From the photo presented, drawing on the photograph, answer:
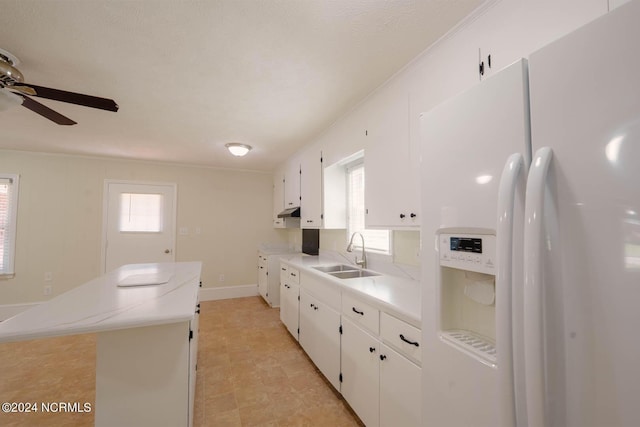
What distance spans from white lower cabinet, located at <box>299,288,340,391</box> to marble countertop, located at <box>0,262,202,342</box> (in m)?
1.01

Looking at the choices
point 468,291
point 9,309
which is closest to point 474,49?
point 468,291

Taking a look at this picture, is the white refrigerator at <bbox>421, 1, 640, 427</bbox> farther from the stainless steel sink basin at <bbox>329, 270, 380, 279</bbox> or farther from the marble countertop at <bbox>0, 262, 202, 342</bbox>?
the stainless steel sink basin at <bbox>329, 270, 380, 279</bbox>

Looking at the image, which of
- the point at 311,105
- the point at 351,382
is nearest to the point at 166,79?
the point at 311,105

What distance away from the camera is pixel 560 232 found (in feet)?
1.98

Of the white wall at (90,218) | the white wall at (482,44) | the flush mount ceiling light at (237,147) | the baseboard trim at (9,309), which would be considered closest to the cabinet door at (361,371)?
the white wall at (482,44)

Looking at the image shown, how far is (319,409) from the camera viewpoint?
1924mm

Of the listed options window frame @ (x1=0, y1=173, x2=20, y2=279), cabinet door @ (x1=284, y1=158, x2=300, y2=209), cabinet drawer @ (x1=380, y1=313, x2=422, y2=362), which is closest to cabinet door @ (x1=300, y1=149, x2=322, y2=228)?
cabinet door @ (x1=284, y1=158, x2=300, y2=209)

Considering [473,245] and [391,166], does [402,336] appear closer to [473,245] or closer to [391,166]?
[473,245]

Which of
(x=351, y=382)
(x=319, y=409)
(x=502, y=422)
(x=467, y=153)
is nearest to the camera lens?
(x=502, y=422)

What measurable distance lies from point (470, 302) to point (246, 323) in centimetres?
330

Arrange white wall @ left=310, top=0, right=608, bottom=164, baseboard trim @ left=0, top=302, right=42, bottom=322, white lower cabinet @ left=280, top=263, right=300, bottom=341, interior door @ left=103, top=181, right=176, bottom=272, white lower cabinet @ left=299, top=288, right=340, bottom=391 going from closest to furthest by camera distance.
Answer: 1. white wall @ left=310, top=0, right=608, bottom=164
2. white lower cabinet @ left=299, top=288, right=340, bottom=391
3. white lower cabinet @ left=280, top=263, right=300, bottom=341
4. baseboard trim @ left=0, top=302, right=42, bottom=322
5. interior door @ left=103, top=181, right=176, bottom=272

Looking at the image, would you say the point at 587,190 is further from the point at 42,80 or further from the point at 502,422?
the point at 42,80

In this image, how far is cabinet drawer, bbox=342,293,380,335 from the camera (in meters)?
1.54

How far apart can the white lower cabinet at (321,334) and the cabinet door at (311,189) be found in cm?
92
